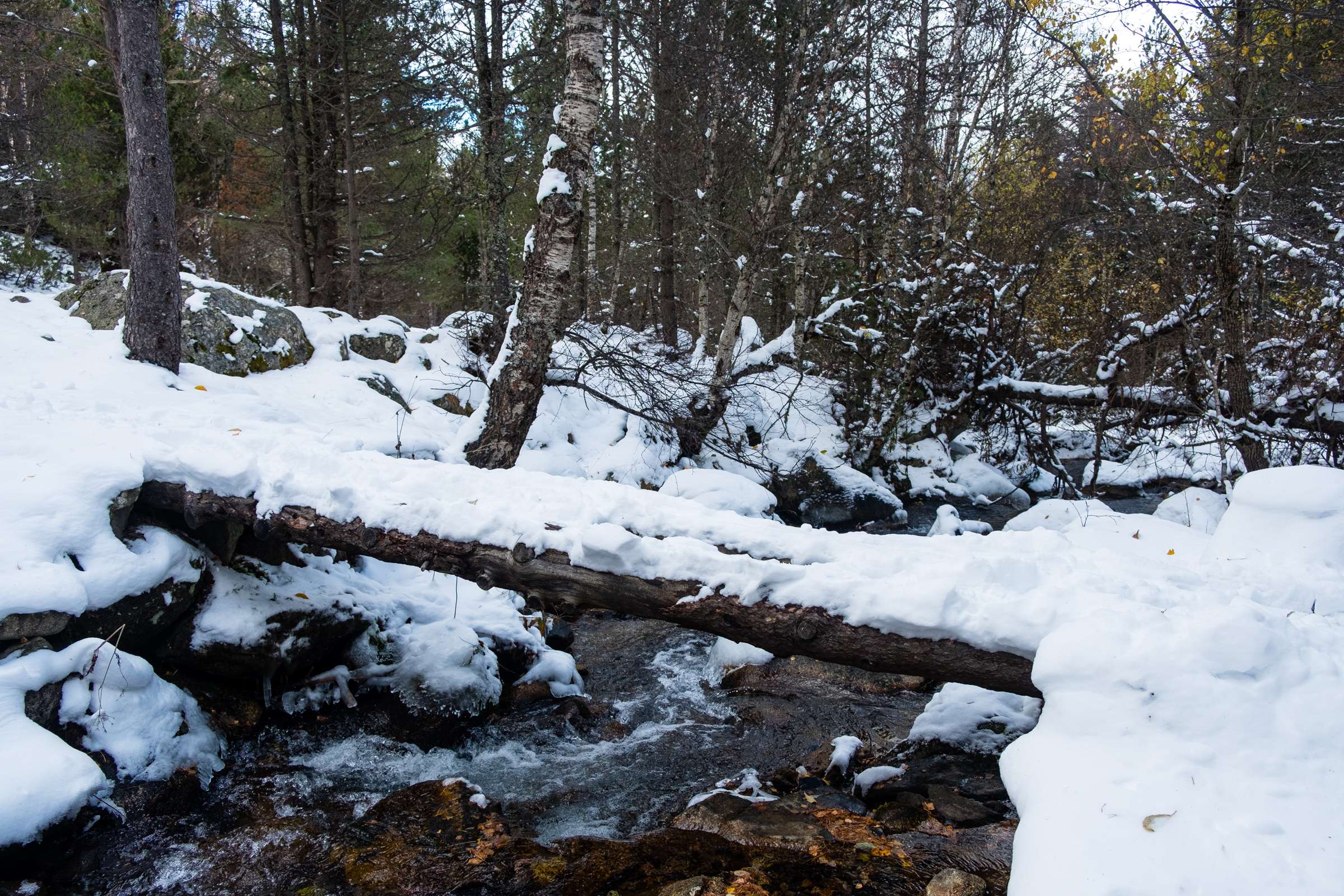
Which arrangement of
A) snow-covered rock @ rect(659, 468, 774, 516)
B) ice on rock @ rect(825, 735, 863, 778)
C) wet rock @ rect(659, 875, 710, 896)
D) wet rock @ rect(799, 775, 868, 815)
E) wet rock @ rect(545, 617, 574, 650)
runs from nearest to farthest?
wet rock @ rect(659, 875, 710, 896), wet rock @ rect(799, 775, 868, 815), ice on rock @ rect(825, 735, 863, 778), wet rock @ rect(545, 617, 574, 650), snow-covered rock @ rect(659, 468, 774, 516)

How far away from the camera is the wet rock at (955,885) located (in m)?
3.07

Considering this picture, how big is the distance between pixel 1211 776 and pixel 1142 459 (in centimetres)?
1083

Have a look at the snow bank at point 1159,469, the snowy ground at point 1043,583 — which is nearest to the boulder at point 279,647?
the snowy ground at point 1043,583

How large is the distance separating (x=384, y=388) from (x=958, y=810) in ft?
25.4

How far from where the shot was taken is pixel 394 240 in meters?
14.3

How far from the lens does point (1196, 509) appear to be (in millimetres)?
6691

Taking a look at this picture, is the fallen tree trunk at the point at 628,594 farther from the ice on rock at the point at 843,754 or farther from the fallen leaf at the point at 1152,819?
the ice on rock at the point at 843,754

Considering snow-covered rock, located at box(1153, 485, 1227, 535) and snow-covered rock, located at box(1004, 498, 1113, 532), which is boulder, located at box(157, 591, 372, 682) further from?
snow-covered rock, located at box(1153, 485, 1227, 535)

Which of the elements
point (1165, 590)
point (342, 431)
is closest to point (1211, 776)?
point (1165, 590)

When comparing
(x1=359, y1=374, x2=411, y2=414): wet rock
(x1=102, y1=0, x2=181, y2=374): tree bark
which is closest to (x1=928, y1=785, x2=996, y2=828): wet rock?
(x1=359, y1=374, x2=411, y2=414): wet rock

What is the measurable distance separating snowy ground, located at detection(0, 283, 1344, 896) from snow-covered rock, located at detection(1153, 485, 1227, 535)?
1117 mm

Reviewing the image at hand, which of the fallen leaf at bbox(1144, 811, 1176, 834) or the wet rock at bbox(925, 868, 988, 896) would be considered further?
the wet rock at bbox(925, 868, 988, 896)

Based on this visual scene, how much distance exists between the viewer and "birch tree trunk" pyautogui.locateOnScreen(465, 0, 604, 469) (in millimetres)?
5828

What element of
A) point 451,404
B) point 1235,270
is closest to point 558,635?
point 451,404
